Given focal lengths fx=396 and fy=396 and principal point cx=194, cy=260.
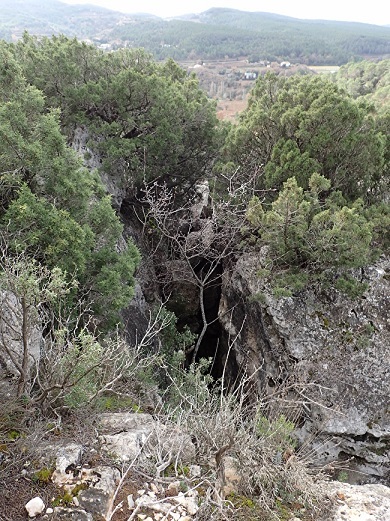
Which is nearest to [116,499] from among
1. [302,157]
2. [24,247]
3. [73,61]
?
[24,247]

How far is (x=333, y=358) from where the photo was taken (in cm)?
859

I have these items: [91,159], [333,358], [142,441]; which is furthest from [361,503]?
[91,159]

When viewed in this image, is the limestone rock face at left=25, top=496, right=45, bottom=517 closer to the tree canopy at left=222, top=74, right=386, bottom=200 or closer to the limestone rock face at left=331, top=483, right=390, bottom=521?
the limestone rock face at left=331, top=483, right=390, bottom=521

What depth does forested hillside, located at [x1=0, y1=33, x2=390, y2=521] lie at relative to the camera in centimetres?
474

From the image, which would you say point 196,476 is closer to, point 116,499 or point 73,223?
point 116,499

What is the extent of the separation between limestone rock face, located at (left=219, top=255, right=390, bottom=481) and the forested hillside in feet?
0.24

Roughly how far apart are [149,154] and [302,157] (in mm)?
4543

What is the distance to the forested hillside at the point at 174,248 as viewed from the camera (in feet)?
15.6

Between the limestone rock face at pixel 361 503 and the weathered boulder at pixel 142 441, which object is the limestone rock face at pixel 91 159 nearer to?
the weathered boulder at pixel 142 441

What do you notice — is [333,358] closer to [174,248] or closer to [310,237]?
[310,237]

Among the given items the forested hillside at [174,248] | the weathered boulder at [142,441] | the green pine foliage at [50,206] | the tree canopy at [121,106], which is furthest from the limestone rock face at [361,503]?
the tree canopy at [121,106]

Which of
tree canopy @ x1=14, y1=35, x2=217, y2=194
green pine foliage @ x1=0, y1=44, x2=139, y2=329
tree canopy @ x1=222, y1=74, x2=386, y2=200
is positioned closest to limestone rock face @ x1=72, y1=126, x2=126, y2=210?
tree canopy @ x1=14, y1=35, x2=217, y2=194

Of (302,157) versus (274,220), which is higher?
(302,157)

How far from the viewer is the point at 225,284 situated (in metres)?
11.3
